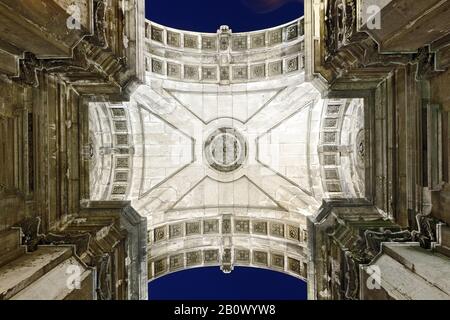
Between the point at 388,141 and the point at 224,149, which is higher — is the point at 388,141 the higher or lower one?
the lower one

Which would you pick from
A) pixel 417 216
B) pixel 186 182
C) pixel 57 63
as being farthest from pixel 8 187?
pixel 186 182

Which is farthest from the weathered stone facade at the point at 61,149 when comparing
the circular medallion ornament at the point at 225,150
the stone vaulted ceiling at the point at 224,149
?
the circular medallion ornament at the point at 225,150

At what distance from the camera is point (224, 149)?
20891mm

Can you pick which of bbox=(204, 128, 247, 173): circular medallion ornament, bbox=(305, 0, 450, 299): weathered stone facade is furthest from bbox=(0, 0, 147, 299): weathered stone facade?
bbox=(204, 128, 247, 173): circular medallion ornament

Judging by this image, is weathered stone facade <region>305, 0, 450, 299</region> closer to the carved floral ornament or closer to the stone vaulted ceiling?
the carved floral ornament

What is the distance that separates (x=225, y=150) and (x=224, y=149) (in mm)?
75

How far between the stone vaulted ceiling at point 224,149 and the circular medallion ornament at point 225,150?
52 millimetres

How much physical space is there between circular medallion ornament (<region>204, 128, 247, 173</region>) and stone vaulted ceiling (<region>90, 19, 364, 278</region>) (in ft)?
0.17

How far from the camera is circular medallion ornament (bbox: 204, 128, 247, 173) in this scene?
2075cm

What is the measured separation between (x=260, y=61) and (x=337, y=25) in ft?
32.4

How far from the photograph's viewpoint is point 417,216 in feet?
32.3

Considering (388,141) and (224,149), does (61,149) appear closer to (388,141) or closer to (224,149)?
(388,141)

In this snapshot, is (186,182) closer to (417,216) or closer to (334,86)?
(334,86)

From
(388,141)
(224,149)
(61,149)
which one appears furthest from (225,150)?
(388,141)
